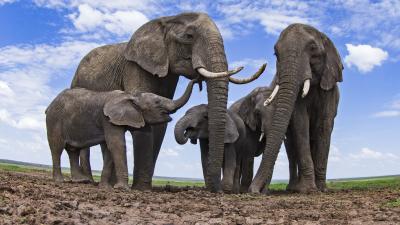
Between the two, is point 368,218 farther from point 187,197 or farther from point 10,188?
point 10,188

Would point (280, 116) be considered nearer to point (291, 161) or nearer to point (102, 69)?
point (291, 161)

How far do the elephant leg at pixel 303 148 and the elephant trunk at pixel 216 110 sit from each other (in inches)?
86.7

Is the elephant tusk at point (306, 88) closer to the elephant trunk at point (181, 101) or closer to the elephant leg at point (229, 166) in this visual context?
the elephant leg at point (229, 166)

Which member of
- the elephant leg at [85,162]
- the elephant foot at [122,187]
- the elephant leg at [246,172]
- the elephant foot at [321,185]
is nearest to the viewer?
the elephant foot at [122,187]

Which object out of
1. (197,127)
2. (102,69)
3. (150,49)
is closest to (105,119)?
(197,127)

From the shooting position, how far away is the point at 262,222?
Answer: 657cm

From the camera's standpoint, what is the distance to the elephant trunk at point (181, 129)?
11.2m

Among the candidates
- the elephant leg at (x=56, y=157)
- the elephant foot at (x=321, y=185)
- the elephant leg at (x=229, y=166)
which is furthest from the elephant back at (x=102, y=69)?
the elephant foot at (x=321, y=185)

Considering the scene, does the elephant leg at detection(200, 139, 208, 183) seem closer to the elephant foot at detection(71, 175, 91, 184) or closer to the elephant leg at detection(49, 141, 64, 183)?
the elephant foot at detection(71, 175, 91, 184)

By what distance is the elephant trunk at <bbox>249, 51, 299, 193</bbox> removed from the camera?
1134cm

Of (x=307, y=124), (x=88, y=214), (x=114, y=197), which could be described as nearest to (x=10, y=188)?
(x=114, y=197)

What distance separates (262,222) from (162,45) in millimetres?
6424

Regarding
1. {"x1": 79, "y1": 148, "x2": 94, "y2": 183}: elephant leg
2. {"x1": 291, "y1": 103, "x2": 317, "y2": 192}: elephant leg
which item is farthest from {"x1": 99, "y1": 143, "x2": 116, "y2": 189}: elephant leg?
{"x1": 291, "y1": 103, "x2": 317, "y2": 192}: elephant leg

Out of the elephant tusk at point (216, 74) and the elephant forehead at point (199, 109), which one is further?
the elephant forehead at point (199, 109)
